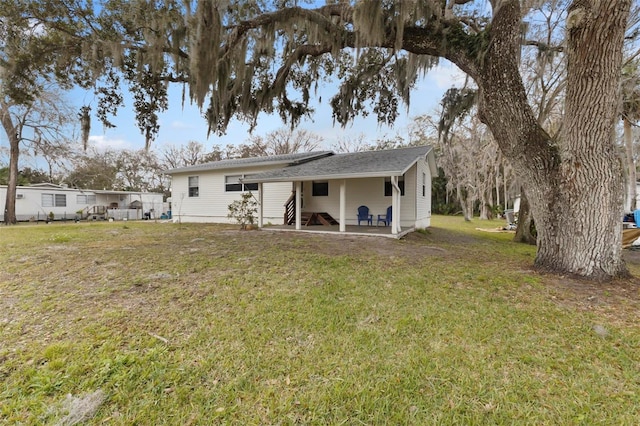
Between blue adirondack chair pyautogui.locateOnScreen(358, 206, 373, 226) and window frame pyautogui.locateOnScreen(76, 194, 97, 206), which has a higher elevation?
window frame pyautogui.locateOnScreen(76, 194, 97, 206)

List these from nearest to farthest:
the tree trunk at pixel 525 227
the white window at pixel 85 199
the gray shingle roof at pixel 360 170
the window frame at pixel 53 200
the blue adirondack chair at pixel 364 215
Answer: the gray shingle roof at pixel 360 170 → the tree trunk at pixel 525 227 → the blue adirondack chair at pixel 364 215 → the window frame at pixel 53 200 → the white window at pixel 85 199

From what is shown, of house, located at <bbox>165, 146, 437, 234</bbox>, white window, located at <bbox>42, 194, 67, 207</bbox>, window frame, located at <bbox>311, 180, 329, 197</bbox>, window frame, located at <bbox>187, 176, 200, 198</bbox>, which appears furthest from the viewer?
white window, located at <bbox>42, 194, 67, 207</bbox>

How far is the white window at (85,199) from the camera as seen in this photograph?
21831 millimetres

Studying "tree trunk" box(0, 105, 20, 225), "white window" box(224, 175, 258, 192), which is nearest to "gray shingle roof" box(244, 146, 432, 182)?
"white window" box(224, 175, 258, 192)

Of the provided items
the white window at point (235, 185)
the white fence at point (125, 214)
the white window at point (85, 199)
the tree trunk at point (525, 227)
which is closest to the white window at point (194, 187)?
the white window at point (235, 185)

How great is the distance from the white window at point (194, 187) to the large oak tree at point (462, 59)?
7.44 m

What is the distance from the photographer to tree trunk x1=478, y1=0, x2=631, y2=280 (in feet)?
14.0

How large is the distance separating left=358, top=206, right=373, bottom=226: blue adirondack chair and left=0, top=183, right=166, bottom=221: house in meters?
18.4

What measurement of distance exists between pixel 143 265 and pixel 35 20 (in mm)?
5767

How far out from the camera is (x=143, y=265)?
5.13 metres

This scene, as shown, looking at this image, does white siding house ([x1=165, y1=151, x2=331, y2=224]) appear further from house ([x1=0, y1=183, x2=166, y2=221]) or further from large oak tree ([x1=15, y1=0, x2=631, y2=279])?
house ([x1=0, y1=183, x2=166, y2=221])

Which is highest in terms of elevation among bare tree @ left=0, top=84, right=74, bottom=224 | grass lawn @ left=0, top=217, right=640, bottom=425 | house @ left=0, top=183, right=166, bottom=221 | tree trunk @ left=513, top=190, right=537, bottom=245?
bare tree @ left=0, top=84, right=74, bottom=224

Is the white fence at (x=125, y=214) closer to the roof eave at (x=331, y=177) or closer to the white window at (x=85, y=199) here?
the white window at (x=85, y=199)

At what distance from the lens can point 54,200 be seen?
66.5 ft
